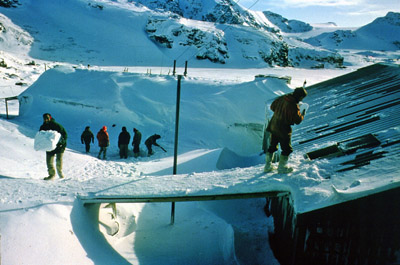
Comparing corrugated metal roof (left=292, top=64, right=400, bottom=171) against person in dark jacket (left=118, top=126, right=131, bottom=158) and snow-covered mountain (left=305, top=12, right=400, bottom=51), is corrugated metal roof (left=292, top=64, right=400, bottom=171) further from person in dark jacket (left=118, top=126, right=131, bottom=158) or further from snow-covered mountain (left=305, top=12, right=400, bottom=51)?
snow-covered mountain (left=305, top=12, right=400, bottom=51)

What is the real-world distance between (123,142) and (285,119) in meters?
8.57

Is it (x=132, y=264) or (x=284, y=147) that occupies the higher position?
(x=284, y=147)

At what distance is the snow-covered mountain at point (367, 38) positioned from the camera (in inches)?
5300

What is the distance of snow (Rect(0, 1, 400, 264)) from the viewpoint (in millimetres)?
4414

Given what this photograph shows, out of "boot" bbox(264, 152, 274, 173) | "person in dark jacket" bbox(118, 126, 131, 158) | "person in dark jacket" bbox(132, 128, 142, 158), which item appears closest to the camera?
"boot" bbox(264, 152, 274, 173)

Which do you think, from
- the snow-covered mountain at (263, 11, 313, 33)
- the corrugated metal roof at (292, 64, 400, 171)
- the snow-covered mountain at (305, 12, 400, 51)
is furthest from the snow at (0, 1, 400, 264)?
the snow-covered mountain at (263, 11, 313, 33)

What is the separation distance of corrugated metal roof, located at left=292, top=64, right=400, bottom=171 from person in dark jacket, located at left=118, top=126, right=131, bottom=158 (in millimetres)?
6703

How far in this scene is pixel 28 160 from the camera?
9.29m

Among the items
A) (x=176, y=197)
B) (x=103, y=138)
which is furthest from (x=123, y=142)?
(x=176, y=197)

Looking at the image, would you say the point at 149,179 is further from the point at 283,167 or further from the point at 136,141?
Answer: the point at 136,141

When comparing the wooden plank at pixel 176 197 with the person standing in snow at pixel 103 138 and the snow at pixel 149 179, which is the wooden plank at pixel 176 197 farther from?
the person standing in snow at pixel 103 138

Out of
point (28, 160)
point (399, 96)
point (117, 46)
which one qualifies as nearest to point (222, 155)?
point (399, 96)

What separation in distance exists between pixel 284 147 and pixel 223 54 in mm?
47560

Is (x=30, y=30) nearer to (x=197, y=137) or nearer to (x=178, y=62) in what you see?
(x=178, y=62)
